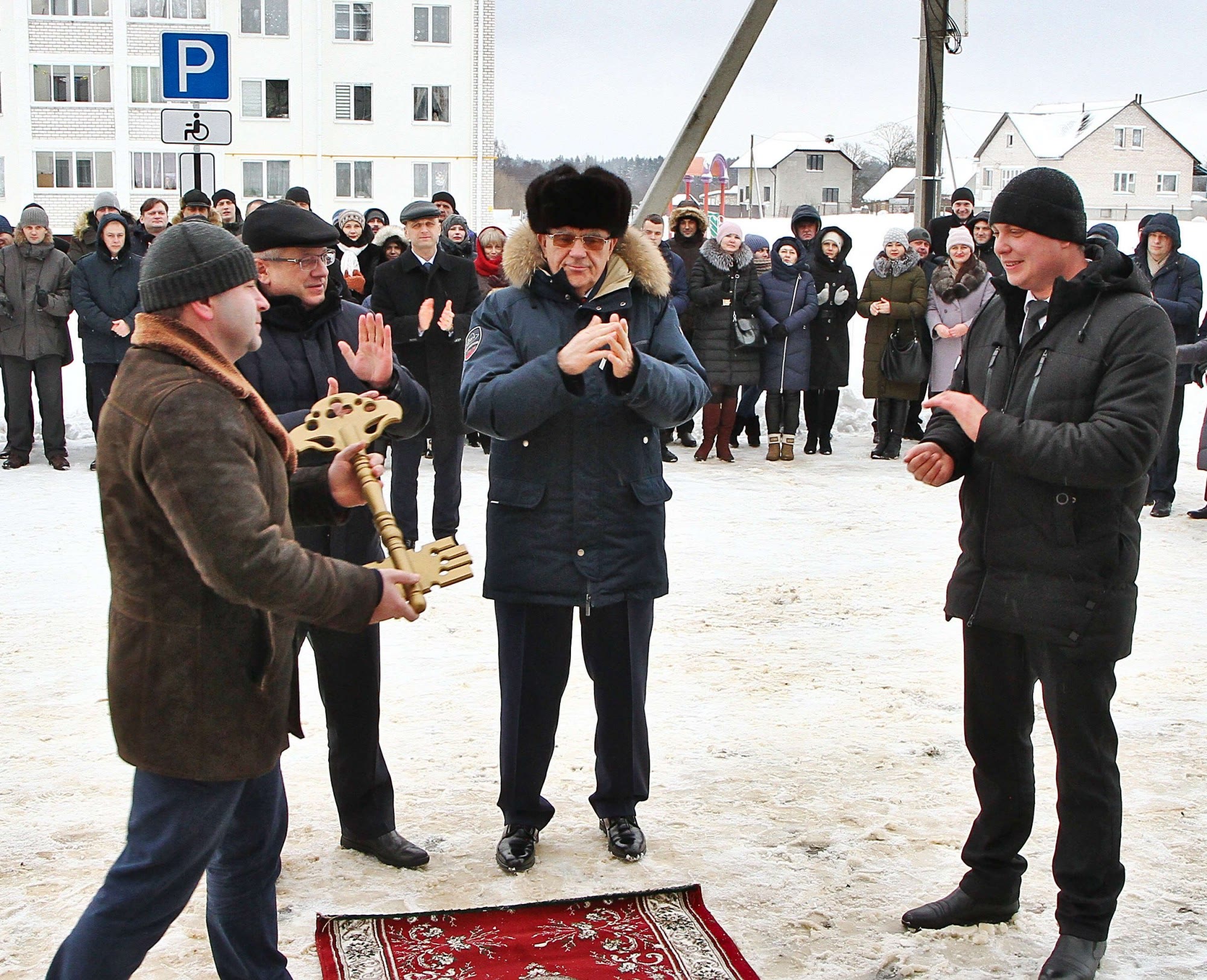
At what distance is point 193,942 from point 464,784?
4.26 ft

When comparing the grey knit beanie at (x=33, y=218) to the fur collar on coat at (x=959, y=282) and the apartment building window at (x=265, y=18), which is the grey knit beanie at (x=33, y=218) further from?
the apartment building window at (x=265, y=18)

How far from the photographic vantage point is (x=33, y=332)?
35.2 ft

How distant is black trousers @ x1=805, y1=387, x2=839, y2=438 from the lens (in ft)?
40.1

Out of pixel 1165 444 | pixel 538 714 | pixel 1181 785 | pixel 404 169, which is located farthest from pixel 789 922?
pixel 404 169

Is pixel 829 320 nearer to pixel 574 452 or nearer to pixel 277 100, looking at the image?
pixel 574 452

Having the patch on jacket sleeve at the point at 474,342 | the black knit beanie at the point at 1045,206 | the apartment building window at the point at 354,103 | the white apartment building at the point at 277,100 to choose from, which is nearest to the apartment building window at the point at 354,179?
the white apartment building at the point at 277,100

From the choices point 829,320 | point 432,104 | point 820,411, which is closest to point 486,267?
point 829,320

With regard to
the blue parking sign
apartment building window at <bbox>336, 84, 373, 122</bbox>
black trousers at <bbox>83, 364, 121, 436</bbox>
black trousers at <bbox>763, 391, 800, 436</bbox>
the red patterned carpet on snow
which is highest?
apartment building window at <bbox>336, 84, 373, 122</bbox>

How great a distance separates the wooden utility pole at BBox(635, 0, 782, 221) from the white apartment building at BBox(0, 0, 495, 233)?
30336mm

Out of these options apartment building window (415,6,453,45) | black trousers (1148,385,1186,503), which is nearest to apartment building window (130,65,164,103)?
apartment building window (415,6,453,45)

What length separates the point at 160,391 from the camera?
103 inches

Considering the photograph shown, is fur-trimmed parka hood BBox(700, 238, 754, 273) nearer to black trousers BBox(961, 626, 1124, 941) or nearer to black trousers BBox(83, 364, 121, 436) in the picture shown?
black trousers BBox(83, 364, 121, 436)

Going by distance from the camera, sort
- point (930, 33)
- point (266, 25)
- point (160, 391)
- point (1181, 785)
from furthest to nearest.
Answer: point (266, 25) < point (930, 33) < point (1181, 785) < point (160, 391)

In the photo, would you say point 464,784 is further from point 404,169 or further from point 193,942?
point 404,169
